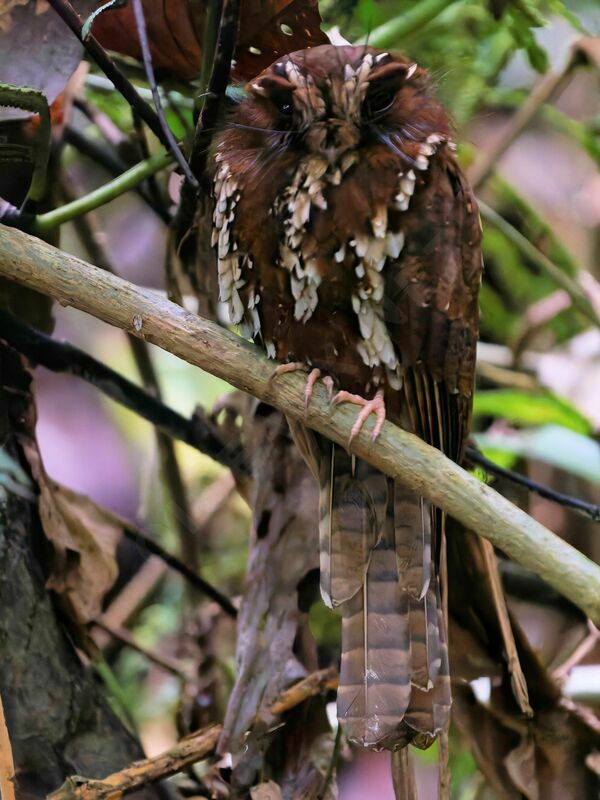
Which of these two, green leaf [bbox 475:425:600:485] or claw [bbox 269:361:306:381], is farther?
green leaf [bbox 475:425:600:485]

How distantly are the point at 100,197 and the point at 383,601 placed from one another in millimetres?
888

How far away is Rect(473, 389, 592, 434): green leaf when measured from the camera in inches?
96.3

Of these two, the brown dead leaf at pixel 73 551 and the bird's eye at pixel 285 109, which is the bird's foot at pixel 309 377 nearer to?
the bird's eye at pixel 285 109

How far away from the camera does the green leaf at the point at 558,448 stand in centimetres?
220

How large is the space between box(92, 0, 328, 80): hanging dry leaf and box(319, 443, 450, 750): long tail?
29.5 inches

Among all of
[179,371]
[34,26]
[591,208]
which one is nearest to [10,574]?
[34,26]

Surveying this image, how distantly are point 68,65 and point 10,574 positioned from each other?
91cm

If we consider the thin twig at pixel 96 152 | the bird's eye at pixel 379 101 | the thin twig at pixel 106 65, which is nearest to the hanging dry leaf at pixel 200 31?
the thin twig at pixel 106 65

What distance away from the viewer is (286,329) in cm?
165

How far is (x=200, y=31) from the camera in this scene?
1788mm

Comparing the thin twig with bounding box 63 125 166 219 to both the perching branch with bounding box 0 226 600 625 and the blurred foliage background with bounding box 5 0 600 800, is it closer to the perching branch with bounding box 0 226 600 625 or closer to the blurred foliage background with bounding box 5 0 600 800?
the blurred foliage background with bounding box 5 0 600 800

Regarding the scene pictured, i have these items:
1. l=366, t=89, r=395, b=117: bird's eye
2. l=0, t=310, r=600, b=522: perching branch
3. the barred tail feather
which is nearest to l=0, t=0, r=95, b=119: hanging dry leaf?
l=0, t=310, r=600, b=522: perching branch

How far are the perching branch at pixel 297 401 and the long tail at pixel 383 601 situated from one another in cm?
34

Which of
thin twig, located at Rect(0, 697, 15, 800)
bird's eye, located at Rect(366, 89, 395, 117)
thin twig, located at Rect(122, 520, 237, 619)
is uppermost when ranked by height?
bird's eye, located at Rect(366, 89, 395, 117)
